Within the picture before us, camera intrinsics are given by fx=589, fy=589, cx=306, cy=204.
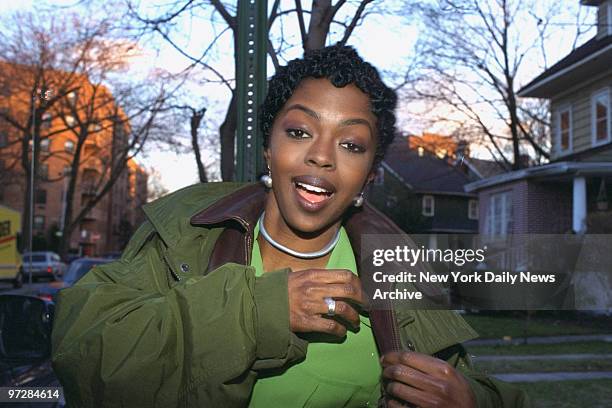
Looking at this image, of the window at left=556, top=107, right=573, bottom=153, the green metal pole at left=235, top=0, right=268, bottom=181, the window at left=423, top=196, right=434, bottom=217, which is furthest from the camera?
the window at left=556, top=107, right=573, bottom=153

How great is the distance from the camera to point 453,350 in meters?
1.68

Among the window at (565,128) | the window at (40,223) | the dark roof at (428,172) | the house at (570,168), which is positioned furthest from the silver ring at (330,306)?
the window at (40,223)

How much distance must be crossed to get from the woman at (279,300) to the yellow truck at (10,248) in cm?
1784

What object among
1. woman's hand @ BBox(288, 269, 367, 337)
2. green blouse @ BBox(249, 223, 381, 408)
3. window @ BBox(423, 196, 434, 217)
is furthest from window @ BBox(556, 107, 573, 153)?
woman's hand @ BBox(288, 269, 367, 337)

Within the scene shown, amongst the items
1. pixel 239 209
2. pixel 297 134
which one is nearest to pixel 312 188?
pixel 297 134

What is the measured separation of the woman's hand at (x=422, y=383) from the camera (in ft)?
4.30

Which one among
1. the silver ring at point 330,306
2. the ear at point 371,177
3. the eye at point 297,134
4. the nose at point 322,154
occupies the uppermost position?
the eye at point 297,134

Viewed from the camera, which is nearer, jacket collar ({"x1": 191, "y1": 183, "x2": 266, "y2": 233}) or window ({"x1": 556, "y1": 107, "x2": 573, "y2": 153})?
jacket collar ({"x1": 191, "y1": 183, "x2": 266, "y2": 233})

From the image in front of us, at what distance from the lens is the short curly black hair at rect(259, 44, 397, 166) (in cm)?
163

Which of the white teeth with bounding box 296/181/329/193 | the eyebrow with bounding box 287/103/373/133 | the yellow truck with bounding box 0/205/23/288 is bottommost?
the yellow truck with bounding box 0/205/23/288

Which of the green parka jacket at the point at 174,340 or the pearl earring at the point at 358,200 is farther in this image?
the pearl earring at the point at 358,200

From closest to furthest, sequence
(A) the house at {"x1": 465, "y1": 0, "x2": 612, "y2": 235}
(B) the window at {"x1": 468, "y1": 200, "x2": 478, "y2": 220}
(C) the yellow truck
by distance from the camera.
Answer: (A) the house at {"x1": 465, "y1": 0, "x2": 612, "y2": 235} < (B) the window at {"x1": 468, "y1": 200, "x2": 478, "y2": 220} < (C) the yellow truck

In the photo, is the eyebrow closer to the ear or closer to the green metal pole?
the ear

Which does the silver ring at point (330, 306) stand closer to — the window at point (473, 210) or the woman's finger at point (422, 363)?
the woman's finger at point (422, 363)
